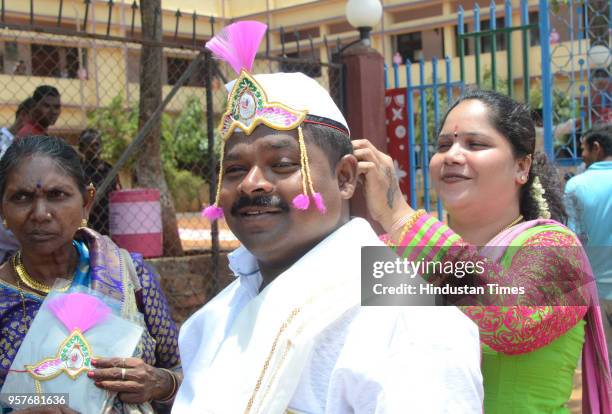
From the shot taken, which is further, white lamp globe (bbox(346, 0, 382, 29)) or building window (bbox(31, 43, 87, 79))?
building window (bbox(31, 43, 87, 79))

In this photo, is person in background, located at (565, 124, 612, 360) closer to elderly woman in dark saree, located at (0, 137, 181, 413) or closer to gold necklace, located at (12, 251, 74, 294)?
elderly woman in dark saree, located at (0, 137, 181, 413)

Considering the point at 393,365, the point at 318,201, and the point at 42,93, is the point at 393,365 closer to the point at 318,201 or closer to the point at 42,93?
the point at 318,201

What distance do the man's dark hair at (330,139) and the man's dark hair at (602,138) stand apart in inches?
142

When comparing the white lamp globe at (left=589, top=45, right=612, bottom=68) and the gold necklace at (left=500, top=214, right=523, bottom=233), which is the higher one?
the white lamp globe at (left=589, top=45, right=612, bottom=68)

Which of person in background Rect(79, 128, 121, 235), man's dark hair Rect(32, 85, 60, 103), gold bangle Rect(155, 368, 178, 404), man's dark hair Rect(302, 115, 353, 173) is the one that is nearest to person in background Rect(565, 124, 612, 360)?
gold bangle Rect(155, 368, 178, 404)

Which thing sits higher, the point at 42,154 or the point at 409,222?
the point at 42,154

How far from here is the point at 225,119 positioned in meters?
1.42

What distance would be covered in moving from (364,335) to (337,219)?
0.29m

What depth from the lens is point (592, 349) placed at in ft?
6.21

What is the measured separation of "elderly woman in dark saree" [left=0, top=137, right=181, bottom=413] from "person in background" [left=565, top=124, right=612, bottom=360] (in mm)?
2795

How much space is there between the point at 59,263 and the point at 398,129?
4791 millimetres

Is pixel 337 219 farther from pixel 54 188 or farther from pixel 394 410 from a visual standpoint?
pixel 54 188

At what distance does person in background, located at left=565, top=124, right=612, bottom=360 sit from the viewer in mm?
4004

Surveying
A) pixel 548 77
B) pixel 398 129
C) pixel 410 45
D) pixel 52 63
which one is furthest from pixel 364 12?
pixel 410 45
